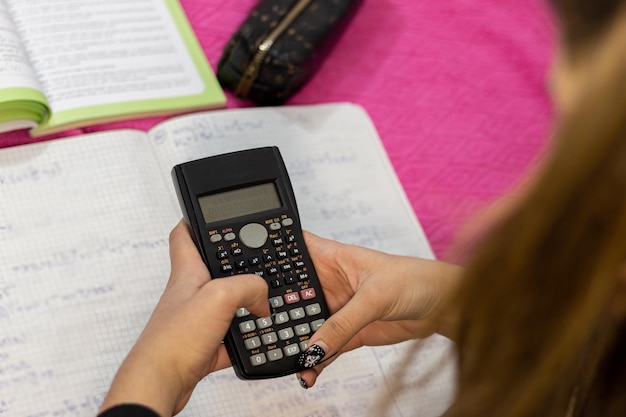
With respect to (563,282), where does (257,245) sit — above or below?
below

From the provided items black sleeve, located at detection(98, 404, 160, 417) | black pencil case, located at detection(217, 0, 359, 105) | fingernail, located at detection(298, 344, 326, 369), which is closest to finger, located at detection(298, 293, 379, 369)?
fingernail, located at detection(298, 344, 326, 369)

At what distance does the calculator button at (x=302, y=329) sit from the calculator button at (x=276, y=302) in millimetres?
19

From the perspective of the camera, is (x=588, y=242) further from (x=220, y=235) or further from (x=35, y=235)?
(x=35, y=235)

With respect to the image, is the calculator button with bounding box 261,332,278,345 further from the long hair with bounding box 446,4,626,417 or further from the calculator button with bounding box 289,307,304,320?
the long hair with bounding box 446,4,626,417

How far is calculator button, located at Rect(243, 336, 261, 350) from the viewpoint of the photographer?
0.49 meters

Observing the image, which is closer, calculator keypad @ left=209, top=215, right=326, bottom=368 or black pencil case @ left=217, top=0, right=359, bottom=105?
calculator keypad @ left=209, top=215, right=326, bottom=368

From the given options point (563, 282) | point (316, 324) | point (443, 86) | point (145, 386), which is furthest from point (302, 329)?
point (443, 86)

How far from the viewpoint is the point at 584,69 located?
0.88 ft

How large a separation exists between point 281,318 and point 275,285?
0.02 m

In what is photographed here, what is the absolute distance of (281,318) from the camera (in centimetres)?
51

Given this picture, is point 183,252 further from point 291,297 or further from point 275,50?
point 275,50

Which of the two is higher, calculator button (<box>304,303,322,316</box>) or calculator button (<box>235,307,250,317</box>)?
calculator button (<box>235,307,250,317</box>)

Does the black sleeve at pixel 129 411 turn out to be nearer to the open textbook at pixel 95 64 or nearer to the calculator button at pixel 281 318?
the calculator button at pixel 281 318

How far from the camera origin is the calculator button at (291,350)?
495 millimetres
